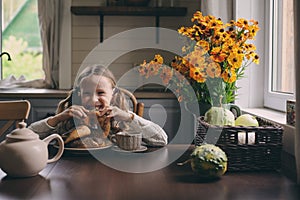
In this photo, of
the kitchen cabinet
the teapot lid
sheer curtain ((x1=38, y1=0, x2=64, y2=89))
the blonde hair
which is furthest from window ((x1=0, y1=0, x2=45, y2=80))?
the teapot lid

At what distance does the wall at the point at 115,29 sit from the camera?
12.0 feet

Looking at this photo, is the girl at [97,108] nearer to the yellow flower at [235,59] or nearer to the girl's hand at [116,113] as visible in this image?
the girl's hand at [116,113]

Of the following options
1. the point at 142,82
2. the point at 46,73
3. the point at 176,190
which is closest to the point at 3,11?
the point at 46,73

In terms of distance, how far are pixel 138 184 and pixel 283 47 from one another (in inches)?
62.0

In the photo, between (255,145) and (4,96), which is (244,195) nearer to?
(255,145)

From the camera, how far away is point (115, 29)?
3.68 meters

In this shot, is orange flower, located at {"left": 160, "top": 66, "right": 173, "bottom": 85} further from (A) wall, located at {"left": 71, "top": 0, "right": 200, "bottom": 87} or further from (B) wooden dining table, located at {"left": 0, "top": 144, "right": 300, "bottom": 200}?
(A) wall, located at {"left": 71, "top": 0, "right": 200, "bottom": 87}

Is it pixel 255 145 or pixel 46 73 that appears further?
pixel 46 73

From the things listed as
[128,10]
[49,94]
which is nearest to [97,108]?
[49,94]

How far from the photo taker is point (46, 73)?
11.9ft

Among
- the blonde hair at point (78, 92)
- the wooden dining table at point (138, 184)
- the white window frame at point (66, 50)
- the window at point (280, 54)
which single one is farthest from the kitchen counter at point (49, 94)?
the wooden dining table at point (138, 184)

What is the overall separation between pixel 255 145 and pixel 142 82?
2251 millimetres

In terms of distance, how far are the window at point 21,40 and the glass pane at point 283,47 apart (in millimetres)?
2149

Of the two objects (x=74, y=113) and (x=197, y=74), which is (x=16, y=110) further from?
(x=197, y=74)
